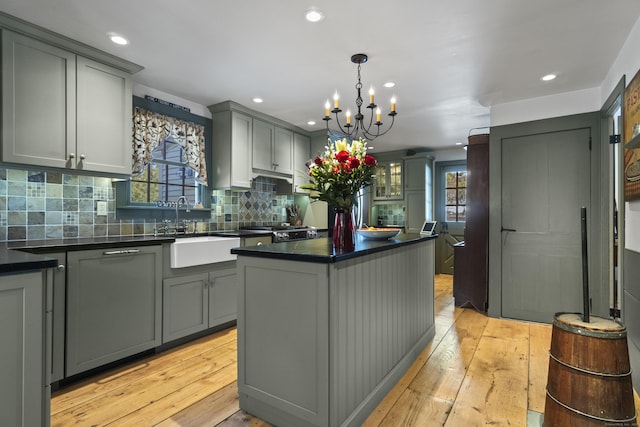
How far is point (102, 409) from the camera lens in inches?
75.5

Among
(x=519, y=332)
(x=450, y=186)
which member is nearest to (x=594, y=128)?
(x=519, y=332)

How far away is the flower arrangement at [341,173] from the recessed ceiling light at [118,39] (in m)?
1.70

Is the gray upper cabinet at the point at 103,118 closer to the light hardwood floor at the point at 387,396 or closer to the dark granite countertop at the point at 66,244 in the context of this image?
the dark granite countertop at the point at 66,244

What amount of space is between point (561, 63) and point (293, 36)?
7.32 feet

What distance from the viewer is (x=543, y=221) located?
11.4 feet

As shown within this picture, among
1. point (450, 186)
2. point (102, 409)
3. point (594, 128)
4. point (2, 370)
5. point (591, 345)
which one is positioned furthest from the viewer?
point (450, 186)

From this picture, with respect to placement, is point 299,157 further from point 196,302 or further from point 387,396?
point 387,396

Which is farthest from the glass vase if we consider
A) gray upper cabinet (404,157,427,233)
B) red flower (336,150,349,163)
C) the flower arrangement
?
gray upper cabinet (404,157,427,233)

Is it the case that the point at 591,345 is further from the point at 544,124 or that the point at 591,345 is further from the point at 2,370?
the point at 544,124

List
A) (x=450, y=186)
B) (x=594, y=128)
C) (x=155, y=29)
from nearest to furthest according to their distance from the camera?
(x=155, y=29) → (x=594, y=128) → (x=450, y=186)

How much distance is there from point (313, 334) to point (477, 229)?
2.96 meters

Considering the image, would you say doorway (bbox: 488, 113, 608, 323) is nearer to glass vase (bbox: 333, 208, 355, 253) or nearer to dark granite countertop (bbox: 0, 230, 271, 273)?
glass vase (bbox: 333, 208, 355, 253)

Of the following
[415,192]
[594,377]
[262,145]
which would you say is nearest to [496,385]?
[594,377]

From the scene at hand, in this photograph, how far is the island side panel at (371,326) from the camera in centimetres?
160
